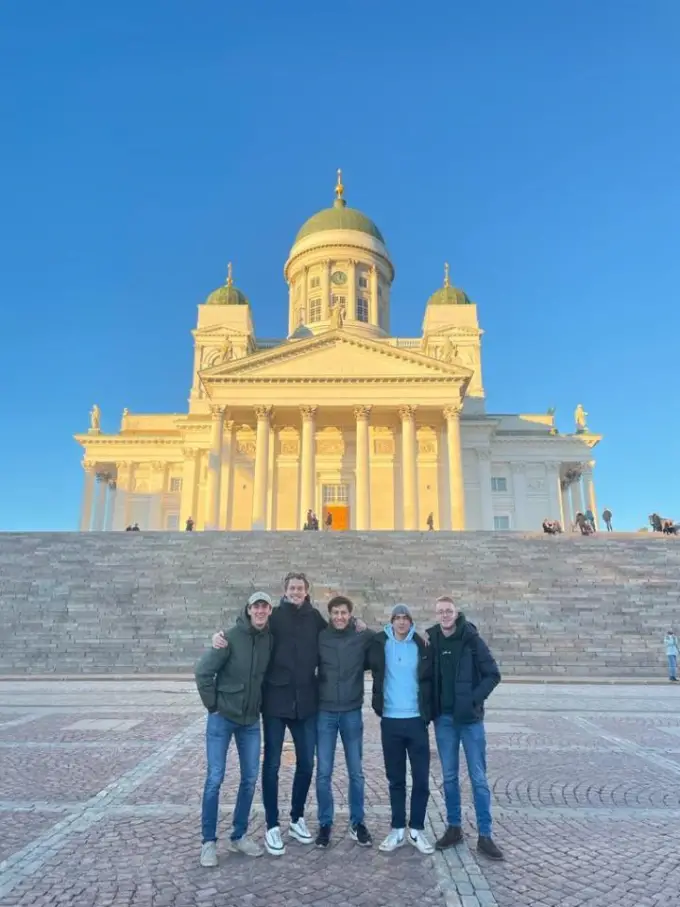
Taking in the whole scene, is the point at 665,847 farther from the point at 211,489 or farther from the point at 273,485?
the point at 273,485

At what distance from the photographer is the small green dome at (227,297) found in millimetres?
52844

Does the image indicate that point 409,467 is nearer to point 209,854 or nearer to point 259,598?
point 259,598

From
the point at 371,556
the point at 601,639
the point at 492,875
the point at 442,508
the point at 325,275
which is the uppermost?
the point at 325,275

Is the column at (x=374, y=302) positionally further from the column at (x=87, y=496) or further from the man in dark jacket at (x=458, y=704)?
the man in dark jacket at (x=458, y=704)

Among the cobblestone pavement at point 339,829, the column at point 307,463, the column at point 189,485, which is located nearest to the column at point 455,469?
the column at point 307,463

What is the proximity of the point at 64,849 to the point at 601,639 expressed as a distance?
1609cm

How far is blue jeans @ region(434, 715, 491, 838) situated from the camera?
187 inches

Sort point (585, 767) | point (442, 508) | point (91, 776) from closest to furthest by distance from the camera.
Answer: point (91, 776), point (585, 767), point (442, 508)

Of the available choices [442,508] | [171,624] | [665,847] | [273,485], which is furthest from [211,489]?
[665,847]

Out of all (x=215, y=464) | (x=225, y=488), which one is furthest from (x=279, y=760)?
(x=215, y=464)

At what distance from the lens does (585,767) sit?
725 centimetres

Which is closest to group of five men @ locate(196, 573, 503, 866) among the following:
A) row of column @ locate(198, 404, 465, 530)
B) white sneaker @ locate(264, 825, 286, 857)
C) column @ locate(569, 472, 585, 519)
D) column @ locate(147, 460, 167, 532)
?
white sneaker @ locate(264, 825, 286, 857)

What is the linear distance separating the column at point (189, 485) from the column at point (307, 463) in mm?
9624

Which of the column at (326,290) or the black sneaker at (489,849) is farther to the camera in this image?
the column at (326,290)
